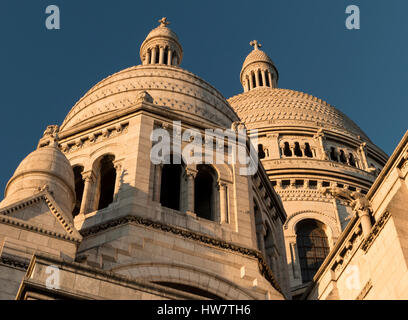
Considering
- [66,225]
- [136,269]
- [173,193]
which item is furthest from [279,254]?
[66,225]

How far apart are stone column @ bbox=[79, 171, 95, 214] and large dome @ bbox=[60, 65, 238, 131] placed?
2926 mm

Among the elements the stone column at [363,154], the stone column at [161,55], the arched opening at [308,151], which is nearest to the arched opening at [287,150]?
the arched opening at [308,151]

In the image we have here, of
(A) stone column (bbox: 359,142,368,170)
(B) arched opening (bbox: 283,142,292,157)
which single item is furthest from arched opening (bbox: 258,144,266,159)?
(A) stone column (bbox: 359,142,368,170)

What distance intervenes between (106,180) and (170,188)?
99.0 inches

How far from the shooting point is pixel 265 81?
206 feet

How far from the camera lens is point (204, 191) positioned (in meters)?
27.3

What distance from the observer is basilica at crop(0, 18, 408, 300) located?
18.2 meters

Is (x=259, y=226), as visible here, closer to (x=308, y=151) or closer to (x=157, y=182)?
(x=157, y=182)

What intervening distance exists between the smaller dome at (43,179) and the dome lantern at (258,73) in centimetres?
4067

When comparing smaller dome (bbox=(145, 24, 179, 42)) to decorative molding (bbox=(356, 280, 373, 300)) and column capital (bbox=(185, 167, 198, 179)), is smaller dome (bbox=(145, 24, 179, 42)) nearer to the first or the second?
column capital (bbox=(185, 167, 198, 179))

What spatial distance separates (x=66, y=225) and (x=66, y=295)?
5503 mm

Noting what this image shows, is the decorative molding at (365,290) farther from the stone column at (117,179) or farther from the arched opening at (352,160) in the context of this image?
the arched opening at (352,160)
